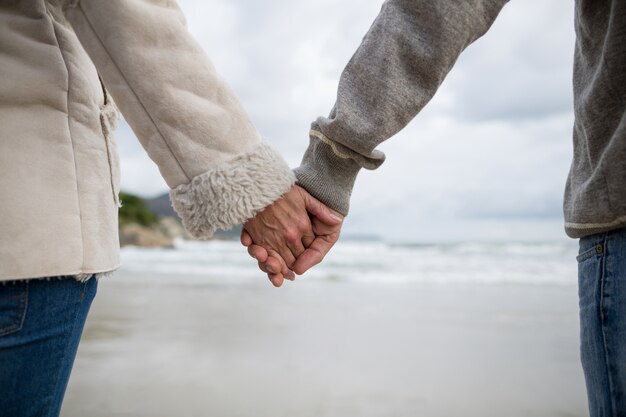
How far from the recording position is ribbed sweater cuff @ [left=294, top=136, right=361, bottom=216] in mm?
1576

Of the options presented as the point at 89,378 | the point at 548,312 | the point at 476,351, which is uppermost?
the point at 89,378

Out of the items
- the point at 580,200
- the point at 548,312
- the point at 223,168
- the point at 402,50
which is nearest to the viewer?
the point at 580,200

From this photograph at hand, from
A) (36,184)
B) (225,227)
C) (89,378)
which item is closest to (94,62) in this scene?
(36,184)

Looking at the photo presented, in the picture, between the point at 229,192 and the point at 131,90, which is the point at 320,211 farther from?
the point at 131,90

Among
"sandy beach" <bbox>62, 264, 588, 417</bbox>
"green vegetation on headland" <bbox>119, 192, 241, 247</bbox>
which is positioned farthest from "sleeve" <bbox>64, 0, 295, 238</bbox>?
"green vegetation on headland" <bbox>119, 192, 241, 247</bbox>

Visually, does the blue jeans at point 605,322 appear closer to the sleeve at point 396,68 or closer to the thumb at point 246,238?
the sleeve at point 396,68

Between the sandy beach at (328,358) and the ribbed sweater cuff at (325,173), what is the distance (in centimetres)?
168

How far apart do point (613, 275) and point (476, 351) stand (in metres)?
3.20

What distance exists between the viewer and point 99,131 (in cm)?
105

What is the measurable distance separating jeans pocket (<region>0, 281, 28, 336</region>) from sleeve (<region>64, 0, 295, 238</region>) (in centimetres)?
39

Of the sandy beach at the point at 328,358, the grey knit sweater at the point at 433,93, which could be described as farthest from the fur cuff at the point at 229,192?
the sandy beach at the point at 328,358

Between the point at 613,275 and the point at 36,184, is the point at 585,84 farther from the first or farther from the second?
the point at 36,184

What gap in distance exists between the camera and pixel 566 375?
134 inches

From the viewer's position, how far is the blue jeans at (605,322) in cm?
94
